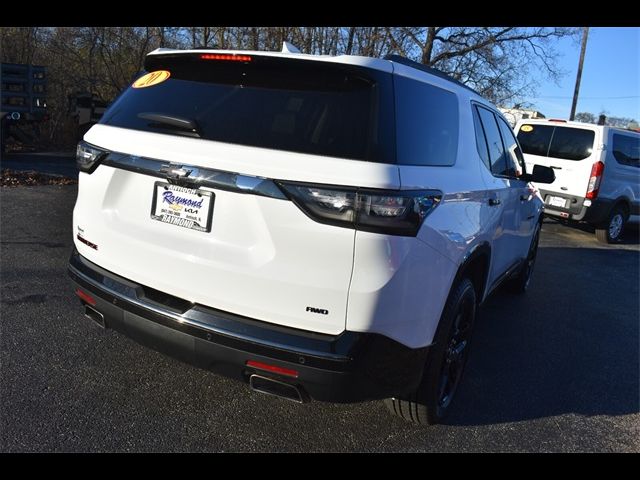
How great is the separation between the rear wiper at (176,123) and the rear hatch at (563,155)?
26.4 feet

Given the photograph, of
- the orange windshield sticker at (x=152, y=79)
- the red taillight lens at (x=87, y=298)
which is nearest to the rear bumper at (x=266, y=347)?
the red taillight lens at (x=87, y=298)

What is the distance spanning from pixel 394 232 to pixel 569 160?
333 inches

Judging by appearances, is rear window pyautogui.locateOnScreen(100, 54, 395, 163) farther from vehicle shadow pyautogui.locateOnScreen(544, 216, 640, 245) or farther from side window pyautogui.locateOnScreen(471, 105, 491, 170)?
vehicle shadow pyautogui.locateOnScreen(544, 216, 640, 245)

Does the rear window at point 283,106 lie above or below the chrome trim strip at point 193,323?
above

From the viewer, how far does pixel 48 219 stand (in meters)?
6.68

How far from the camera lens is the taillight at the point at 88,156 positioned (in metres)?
2.57

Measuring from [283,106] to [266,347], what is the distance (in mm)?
1051

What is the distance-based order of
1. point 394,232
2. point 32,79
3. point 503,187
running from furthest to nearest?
point 32,79 < point 503,187 < point 394,232

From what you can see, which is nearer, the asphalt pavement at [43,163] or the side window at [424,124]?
the side window at [424,124]

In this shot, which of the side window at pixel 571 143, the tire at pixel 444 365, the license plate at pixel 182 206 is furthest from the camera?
the side window at pixel 571 143

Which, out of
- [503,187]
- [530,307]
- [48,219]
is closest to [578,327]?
[530,307]

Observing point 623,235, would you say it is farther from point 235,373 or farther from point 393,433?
point 235,373

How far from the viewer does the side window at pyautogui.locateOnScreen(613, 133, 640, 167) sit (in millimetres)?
9469

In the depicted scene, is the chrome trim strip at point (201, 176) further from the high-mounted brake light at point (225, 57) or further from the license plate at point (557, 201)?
the license plate at point (557, 201)
